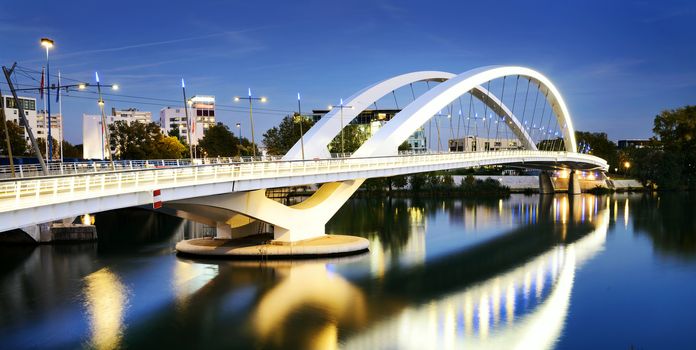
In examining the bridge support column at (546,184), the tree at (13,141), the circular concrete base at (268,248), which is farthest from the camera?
the bridge support column at (546,184)

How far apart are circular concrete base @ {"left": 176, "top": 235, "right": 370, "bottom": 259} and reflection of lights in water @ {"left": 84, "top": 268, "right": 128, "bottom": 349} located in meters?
4.52

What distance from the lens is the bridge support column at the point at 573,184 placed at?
3191 inches

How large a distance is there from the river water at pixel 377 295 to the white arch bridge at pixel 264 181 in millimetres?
2748

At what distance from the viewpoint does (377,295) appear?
2342 cm

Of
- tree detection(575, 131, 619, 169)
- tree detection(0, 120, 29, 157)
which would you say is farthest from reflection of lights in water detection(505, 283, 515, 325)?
tree detection(575, 131, 619, 169)

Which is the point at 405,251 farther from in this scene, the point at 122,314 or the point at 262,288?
the point at 122,314

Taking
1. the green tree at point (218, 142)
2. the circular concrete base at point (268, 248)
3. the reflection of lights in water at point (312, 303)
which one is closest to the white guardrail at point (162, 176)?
the circular concrete base at point (268, 248)

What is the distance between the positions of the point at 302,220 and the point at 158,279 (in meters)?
7.48

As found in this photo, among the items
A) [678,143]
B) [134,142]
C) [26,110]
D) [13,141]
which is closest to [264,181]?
[13,141]

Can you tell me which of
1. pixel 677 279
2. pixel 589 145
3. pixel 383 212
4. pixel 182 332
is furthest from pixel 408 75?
pixel 589 145

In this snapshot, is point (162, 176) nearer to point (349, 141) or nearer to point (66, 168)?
point (66, 168)

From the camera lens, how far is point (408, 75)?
45406mm

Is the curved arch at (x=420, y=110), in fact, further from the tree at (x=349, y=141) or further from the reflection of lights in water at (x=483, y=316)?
the tree at (x=349, y=141)

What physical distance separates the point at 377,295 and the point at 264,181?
6588 millimetres
